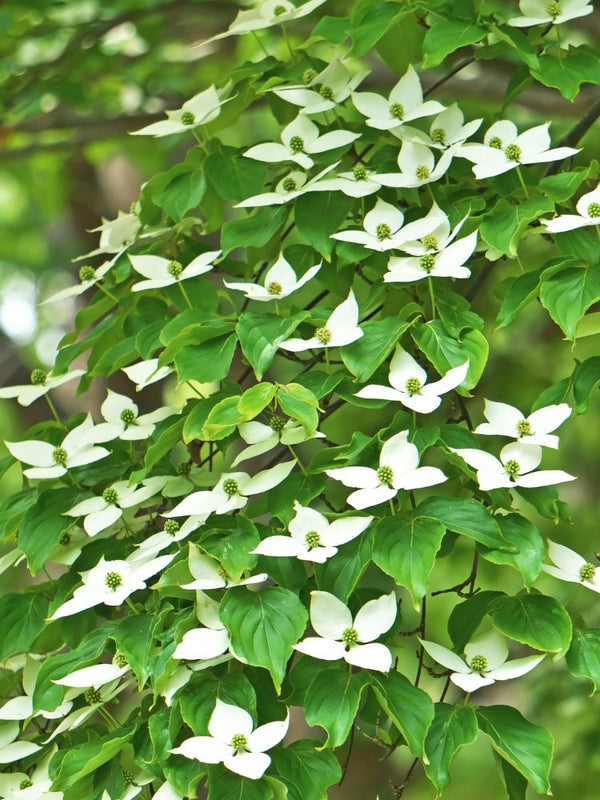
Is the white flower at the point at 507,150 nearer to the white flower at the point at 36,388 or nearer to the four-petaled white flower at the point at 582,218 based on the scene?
the four-petaled white flower at the point at 582,218

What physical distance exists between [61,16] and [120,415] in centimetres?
163

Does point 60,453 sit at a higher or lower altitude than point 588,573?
higher

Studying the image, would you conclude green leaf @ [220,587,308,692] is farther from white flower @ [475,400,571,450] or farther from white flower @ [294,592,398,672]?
white flower @ [475,400,571,450]

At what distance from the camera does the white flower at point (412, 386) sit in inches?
36.6

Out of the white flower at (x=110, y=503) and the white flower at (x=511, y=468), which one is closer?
the white flower at (x=511, y=468)

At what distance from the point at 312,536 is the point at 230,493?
10 centimetres

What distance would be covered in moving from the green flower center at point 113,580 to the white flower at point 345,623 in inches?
7.6

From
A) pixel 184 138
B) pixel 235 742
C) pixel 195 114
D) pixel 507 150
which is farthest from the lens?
pixel 184 138

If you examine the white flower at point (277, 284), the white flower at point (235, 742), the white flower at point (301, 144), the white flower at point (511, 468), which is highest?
the white flower at point (301, 144)

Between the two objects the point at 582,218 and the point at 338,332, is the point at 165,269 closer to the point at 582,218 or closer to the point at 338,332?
the point at 338,332

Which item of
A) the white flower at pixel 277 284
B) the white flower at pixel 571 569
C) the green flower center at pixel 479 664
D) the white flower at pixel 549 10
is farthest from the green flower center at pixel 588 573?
the white flower at pixel 549 10

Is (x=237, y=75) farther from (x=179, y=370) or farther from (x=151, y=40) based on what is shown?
(x=151, y=40)

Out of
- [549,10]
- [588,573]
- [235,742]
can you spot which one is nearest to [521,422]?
[588,573]

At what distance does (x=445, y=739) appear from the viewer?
88cm
